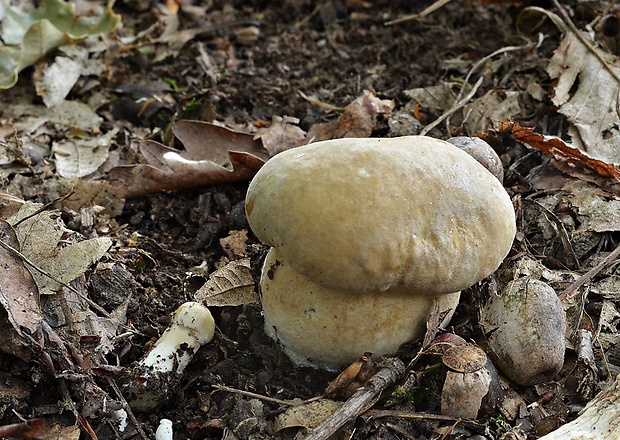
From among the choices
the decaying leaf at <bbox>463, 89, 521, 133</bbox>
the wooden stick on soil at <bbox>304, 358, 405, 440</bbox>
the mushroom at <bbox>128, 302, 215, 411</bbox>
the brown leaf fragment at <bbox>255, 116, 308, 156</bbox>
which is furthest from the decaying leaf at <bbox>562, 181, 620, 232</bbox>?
the mushroom at <bbox>128, 302, 215, 411</bbox>

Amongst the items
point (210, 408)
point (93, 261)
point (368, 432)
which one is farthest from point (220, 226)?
point (368, 432)

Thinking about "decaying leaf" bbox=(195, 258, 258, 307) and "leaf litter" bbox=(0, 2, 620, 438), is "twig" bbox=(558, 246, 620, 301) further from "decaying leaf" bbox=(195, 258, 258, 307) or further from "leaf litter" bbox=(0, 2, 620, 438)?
"decaying leaf" bbox=(195, 258, 258, 307)

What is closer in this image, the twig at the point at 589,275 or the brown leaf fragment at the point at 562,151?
the twig at the point at 589,275

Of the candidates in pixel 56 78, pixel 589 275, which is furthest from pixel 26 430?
pixel 56 78

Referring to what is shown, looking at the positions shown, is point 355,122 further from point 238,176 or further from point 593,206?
point 593,206

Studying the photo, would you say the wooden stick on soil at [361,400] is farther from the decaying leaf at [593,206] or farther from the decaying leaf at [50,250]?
the decaying leaf at [593,206]

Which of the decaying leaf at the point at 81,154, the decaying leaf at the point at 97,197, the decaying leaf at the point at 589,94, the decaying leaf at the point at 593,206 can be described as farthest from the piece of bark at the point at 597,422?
the decaying leaf at the point at 81,154
